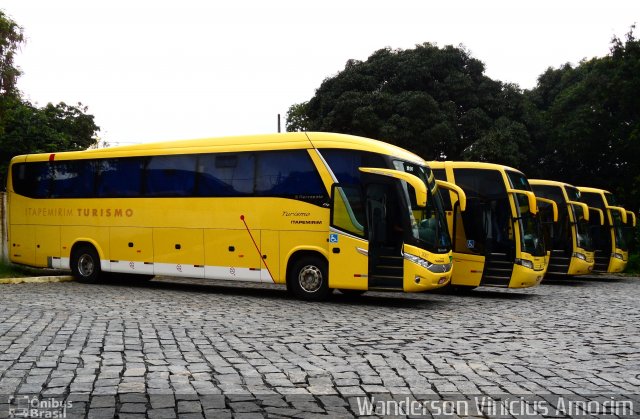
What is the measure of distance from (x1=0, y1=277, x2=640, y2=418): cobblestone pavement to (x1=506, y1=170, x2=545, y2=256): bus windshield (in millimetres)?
2847

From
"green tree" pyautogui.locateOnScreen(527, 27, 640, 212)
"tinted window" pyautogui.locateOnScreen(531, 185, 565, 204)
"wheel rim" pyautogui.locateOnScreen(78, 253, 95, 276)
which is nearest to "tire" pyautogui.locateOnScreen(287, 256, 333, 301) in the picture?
"wheel rim" pyautogui.locateOnScreen(78, 253, 95, 276)

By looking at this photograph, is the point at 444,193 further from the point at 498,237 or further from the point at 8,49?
the point at 8,49

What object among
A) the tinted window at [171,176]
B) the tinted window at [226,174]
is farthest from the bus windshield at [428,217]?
the tinted window at [171,176]

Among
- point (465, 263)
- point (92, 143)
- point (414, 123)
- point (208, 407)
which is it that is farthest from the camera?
point (92, 143)

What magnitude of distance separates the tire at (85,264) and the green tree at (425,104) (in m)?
17.2

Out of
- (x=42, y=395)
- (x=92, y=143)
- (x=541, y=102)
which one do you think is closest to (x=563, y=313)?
(x=42, y=395)

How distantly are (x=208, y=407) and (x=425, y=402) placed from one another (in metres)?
1.74

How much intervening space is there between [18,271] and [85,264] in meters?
3.15

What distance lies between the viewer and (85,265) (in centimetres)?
1845

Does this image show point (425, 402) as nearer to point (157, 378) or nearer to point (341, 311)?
point (157, 378)

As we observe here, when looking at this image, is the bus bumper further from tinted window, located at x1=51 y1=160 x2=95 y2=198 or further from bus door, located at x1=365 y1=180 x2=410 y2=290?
tinted window, located at x1=51 y1=160 x2=95 y2=198

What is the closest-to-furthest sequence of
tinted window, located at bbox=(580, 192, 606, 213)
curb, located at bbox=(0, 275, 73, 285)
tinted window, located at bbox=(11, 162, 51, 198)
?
1. curb, located at bbox=(0, 275, 73, 285)
2. tinted window, located at bbox=(11, 162, 51, 198)
3. tinted window, located at bbox=(580, 192, 606, 213)

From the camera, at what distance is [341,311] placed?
41.5 feet

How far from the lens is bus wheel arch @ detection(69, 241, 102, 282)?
1820cm
